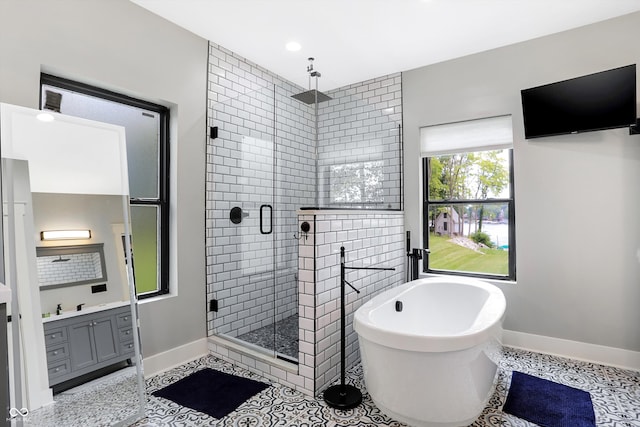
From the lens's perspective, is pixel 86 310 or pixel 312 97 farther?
pixel 312 97

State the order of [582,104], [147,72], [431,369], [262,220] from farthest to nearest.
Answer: [262,220]
[582,104]
[147,72]
[431,369]

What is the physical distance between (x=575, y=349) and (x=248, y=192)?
3.25 metres

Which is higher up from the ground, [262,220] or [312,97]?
[312,97]

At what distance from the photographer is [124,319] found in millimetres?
2242

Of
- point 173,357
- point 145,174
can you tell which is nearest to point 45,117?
point 145,174

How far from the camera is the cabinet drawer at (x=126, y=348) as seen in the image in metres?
2.20

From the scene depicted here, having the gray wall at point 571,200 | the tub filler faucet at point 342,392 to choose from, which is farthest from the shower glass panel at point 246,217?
the gray wall at point 571,200

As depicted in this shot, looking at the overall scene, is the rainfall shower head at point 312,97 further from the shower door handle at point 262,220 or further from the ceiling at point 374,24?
the shower door handle at point 262,220

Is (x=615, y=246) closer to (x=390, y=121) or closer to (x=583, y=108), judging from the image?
(x=583, y=108)

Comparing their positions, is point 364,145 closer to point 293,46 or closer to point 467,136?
point 467,136

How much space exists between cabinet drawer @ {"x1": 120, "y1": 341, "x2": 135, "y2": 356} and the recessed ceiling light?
287cm

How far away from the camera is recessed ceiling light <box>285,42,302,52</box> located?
10.6 feet

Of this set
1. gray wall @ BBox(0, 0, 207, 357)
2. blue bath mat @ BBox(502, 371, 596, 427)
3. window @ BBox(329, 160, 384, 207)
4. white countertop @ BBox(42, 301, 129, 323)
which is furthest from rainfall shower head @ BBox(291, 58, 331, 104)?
blue bath mat @ BBox(502, 371, 596, 427)

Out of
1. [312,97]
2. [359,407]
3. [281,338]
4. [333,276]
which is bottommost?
[359,407]
